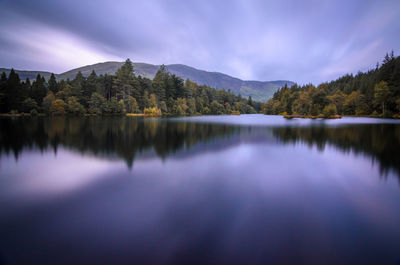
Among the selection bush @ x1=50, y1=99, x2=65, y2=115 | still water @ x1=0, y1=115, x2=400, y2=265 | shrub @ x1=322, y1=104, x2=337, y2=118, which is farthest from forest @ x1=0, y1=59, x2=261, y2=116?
still water @ x1=0, y1=115, x2=400, y2=265

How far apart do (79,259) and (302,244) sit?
141 inches

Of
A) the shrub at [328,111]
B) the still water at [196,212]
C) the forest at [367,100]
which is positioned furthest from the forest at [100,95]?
the still water at [196,212]

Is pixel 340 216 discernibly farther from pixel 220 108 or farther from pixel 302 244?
pixel 220 108

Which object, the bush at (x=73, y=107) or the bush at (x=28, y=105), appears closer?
the bush at (x=28, y=105)

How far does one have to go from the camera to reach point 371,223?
4289mm

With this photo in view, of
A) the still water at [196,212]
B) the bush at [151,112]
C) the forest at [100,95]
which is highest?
the forest at [100,95]

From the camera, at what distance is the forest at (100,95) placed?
48.2 meters

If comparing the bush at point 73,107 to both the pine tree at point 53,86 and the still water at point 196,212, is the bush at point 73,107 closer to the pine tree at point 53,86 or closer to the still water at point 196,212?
the pine tree at point 53,86

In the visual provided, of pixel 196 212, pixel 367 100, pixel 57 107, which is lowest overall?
pixel 196 212

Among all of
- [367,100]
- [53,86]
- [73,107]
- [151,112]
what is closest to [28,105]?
[73,107]

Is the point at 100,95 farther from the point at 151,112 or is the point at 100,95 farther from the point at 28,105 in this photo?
the point at 28,105

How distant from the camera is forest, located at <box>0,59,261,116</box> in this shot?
1898 inches

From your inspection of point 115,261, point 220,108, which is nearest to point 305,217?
point 115,261

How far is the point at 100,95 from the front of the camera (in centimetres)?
5912
